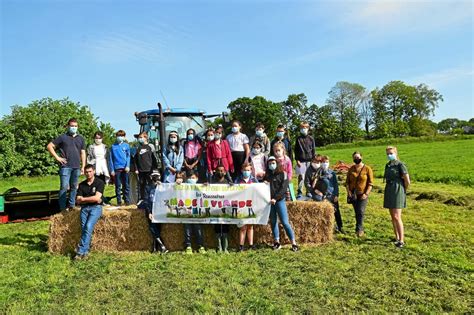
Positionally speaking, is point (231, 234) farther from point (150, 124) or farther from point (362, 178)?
point (150, 124)

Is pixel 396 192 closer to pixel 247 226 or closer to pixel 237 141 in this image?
pixel 247 226

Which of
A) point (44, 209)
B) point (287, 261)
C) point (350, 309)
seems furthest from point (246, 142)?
point (44, 209)

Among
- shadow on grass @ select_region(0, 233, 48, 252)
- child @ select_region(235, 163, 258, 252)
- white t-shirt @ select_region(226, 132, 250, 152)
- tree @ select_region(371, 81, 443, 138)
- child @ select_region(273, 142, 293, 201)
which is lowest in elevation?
shadow on grass @ select_region(0, 233, 48, 252)

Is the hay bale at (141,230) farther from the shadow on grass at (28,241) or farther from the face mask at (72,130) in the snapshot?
the face mask at (72,130)

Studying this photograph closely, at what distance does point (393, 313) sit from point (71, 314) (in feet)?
12.4

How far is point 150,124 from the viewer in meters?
10.8

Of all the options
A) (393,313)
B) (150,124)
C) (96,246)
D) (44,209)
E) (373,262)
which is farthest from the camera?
(44,209)

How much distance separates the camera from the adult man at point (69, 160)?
811 centimetres

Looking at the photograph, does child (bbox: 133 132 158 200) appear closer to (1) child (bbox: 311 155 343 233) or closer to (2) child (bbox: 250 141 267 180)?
(2) child (bbox: 250 141 267 180)

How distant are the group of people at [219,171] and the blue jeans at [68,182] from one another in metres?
0.02

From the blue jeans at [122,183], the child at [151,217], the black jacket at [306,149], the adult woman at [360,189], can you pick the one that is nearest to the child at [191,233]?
the child at [151,217]

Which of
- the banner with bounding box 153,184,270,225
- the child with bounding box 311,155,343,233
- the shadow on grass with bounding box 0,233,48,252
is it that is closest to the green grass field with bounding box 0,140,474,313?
the shadow on grass with bounding box 0,233,48,252

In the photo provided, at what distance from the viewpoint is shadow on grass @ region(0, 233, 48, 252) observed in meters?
8.20

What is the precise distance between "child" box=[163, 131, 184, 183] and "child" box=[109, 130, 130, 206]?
99 cm
